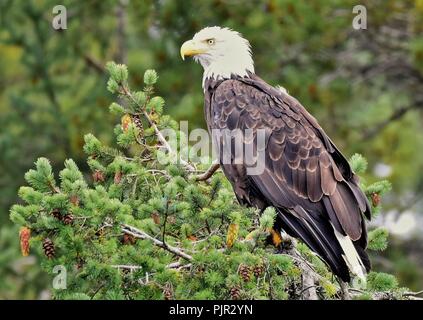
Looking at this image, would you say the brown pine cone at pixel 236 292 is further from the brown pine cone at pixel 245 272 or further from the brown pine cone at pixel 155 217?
the brown pine cone at pixel 155 217

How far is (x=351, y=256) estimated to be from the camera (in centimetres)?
574

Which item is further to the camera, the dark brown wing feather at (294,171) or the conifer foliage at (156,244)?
the dark brown wing feather at (294,171)

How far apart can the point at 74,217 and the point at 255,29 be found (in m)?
7.78

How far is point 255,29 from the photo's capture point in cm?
1230

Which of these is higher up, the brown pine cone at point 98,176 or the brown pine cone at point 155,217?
the brown pine cone at point 98,176

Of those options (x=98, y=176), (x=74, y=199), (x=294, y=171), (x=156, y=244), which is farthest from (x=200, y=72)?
(x=74, y=199)

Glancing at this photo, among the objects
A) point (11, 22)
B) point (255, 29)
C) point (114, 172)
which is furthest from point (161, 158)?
point (11, 22)

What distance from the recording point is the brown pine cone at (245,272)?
4848mm

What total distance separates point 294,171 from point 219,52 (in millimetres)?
1361

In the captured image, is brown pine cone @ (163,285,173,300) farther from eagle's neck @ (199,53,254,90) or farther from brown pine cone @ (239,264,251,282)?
eagle's neck @ (199,53,254,90)

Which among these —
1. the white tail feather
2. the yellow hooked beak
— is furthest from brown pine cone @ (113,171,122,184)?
the yellow hooked beak

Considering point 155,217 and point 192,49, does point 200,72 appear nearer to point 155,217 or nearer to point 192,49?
point 192,49

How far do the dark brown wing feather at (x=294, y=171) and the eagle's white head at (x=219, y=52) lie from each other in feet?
0.77

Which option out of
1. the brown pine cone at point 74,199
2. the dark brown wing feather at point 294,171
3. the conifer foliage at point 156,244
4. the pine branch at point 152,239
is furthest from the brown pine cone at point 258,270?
the brown pine cone at point 74,199
